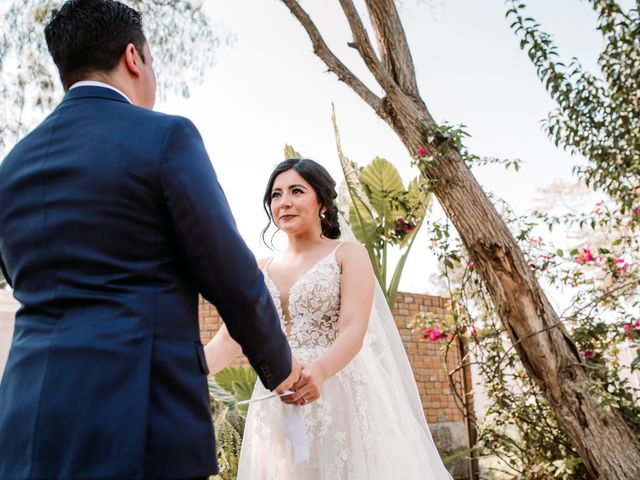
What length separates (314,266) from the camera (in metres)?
2.66

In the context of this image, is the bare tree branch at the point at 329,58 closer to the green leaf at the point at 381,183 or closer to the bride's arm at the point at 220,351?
the green leaf at the point at 381,183

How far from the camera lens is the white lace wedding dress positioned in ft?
7.77

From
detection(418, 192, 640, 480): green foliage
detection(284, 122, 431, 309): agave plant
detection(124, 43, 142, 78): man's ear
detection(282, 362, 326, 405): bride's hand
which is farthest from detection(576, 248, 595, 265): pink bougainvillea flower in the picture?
detection(124, 43, 142, 78): man's ear

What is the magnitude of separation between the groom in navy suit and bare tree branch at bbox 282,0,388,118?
3710 millimetres

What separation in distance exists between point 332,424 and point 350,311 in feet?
1.40

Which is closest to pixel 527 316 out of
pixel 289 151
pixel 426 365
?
pixel 289 151

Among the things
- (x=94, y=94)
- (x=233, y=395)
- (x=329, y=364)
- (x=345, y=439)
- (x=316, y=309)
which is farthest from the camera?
(x=233, y=395)

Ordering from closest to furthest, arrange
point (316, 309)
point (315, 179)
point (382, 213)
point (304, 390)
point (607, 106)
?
point (304, 390), point (316, 309), point (315, 179), point (607, 106), point (382, 213)

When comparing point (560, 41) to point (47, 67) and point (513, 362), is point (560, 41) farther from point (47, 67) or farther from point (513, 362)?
point (47, 67)

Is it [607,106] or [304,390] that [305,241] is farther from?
[607,106]

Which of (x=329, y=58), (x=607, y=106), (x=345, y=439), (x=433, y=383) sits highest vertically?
(x=329, y=58)

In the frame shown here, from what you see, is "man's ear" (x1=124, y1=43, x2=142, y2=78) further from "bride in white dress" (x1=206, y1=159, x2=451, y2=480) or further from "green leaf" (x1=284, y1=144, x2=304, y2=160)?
"green leaf" (x1=284, y1=144, x2=304, y2=160)

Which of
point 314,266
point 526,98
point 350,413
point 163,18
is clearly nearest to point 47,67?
point 163,18

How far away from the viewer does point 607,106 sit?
556 cm
